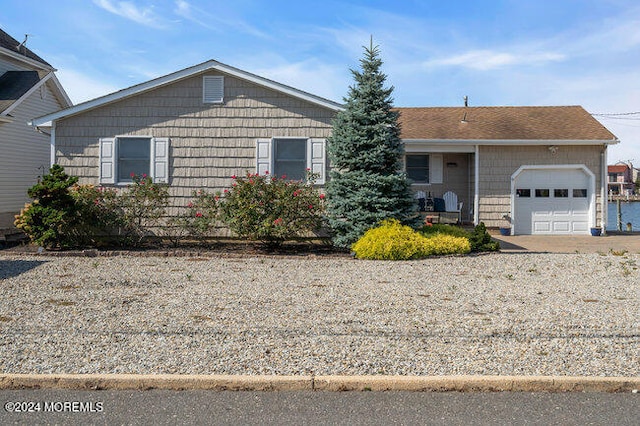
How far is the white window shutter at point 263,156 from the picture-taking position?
13344 millimetres

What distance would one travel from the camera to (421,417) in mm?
3961

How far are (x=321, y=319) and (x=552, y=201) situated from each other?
12.9 metres

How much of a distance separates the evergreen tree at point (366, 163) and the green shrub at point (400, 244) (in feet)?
1.46

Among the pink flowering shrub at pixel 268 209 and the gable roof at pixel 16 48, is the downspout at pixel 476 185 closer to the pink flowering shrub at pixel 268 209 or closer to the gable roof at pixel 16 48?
the pink flowering shrub at pixel 268 209

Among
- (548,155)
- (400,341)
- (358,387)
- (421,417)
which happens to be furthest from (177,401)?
(548,155)

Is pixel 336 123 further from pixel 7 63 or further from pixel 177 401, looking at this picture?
pixel 7 63

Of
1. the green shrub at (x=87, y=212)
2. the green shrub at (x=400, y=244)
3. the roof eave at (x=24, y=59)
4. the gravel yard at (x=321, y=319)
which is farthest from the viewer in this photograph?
the roof eave at (x=24, y=59)

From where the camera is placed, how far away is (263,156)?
43.8 feet

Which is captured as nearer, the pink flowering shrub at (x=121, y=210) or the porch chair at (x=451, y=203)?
the pink flowering shrub at (x=121, y=210)

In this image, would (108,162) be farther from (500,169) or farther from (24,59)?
(500,169)

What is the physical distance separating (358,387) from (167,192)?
31.8 feet

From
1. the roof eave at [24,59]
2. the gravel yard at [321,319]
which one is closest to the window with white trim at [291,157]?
the gravel yard at [321,319]

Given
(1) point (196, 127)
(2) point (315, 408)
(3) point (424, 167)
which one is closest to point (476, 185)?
(3) point (424, 167)

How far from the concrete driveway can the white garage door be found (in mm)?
561
